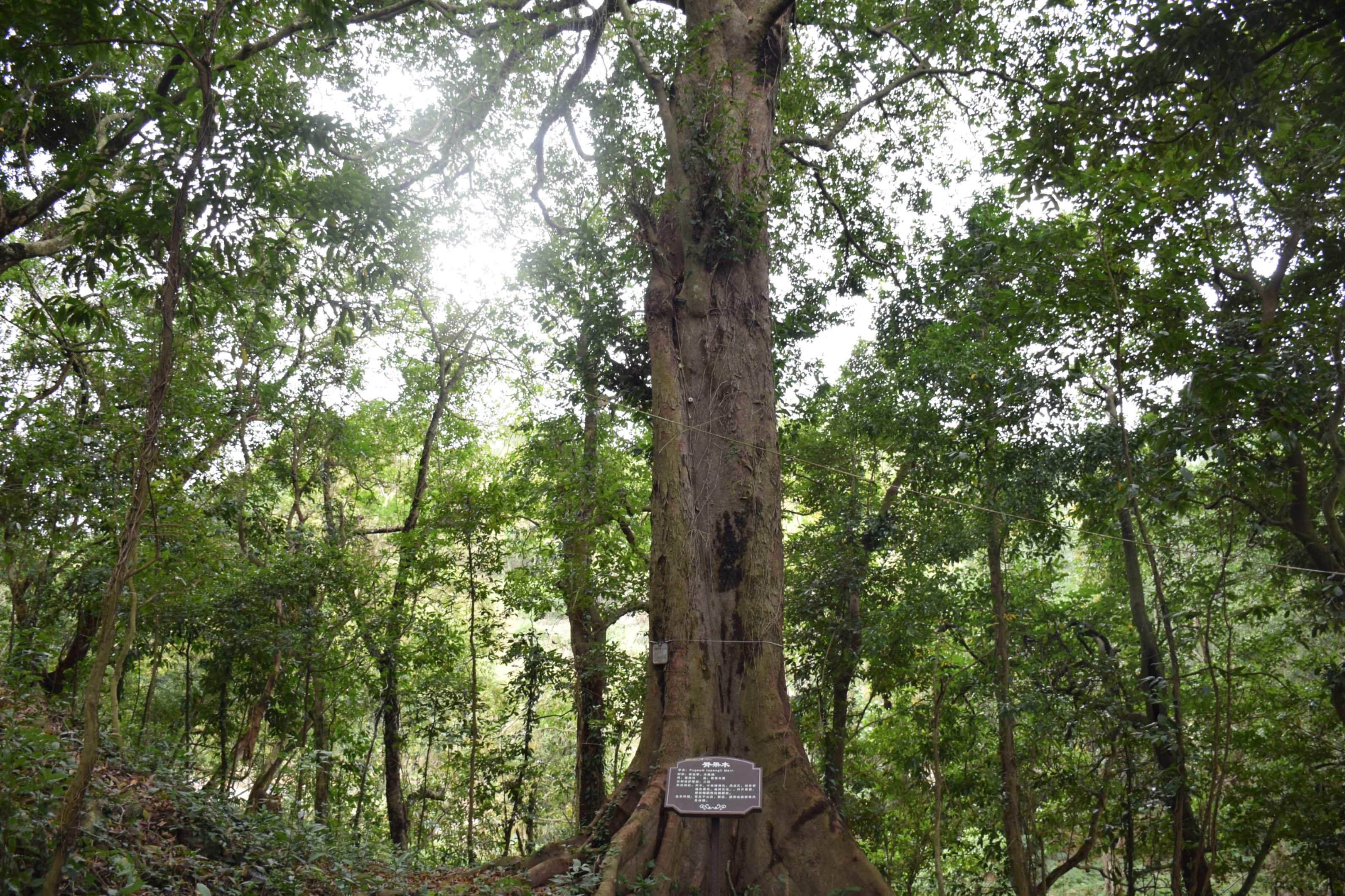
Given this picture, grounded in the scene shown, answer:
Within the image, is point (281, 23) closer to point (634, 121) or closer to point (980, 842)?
point (634, 121)

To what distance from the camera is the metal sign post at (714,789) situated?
171 inches

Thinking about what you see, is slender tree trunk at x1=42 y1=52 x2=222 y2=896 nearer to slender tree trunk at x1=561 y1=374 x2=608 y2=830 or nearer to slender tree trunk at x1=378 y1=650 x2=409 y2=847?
slender tree trunk at x1=561 y1=374 x2=608 y2=830

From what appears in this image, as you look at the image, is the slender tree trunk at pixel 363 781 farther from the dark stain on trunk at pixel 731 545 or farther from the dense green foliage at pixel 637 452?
the dark stain on trunk at pixel 731 545

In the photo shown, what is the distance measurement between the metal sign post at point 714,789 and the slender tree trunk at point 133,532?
261 cm

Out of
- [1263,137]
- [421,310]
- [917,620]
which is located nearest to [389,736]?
[421,310]

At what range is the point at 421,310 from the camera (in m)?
11.9

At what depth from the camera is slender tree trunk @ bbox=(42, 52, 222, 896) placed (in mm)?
2941

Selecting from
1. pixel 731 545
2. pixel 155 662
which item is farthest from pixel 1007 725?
pixel 155 662

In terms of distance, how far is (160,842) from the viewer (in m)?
4.11

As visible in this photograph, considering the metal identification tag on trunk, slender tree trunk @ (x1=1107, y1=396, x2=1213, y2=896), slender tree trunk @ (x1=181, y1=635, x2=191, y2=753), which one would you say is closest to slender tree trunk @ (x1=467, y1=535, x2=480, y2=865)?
slender tree trunk @ (x1=181, y1=635, x2=191, y2=753)

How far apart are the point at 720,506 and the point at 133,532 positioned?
12.0 feet

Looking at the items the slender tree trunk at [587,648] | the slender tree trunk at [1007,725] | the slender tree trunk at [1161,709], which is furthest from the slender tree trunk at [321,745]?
the slender tree trunk at [1161,709]

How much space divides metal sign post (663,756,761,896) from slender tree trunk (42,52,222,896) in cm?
261

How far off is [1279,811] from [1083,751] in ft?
8.50
